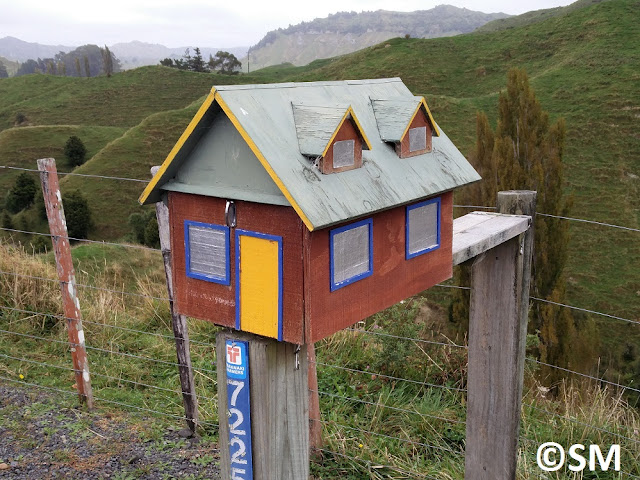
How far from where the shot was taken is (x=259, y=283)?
1817 mm

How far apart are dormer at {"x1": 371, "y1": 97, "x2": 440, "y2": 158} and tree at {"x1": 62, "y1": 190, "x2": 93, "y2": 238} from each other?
2982cm

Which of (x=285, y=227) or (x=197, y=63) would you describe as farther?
(x=197, y=63)

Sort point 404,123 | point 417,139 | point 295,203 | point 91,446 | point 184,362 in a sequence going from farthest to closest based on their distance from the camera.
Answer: point 184,362
point 91,446
point 417,139
point 404,123
point 295,203

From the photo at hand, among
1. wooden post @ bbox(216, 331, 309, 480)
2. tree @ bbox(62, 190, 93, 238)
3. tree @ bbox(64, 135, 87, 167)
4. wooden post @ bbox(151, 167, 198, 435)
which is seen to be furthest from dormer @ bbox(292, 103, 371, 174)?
tree @ bbox(64, 135, 87, 167)

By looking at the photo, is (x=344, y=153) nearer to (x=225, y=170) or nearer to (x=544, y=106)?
(x=225, y=170)

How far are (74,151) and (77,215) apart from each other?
1447 centimetres

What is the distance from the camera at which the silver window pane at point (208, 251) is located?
1.90m

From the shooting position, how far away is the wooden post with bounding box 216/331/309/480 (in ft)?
6.23

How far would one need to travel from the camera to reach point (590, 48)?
120 feet

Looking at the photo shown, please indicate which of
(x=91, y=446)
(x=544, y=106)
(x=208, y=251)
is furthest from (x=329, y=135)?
(x=544, y=106)

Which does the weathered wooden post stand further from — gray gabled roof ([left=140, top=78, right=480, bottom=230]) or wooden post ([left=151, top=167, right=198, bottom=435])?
wooden post ([left=151, top=167, right=198, bottom=435])

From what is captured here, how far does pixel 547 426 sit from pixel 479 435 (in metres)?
1.26

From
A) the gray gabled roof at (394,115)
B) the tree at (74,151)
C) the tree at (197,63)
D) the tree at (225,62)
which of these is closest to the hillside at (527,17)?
the tree at (225,62)

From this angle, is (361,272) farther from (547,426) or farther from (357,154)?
(547,426)
